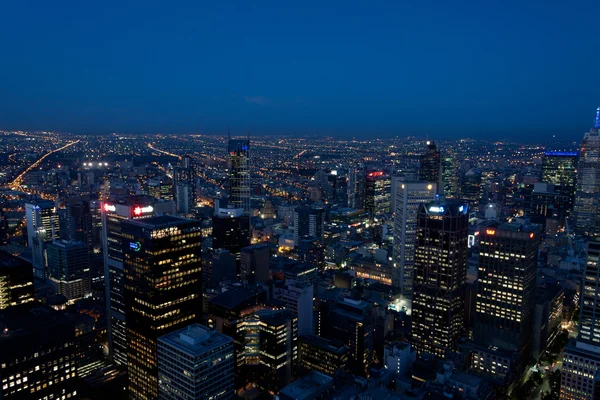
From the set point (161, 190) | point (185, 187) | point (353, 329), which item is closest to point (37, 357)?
point (353, 329)

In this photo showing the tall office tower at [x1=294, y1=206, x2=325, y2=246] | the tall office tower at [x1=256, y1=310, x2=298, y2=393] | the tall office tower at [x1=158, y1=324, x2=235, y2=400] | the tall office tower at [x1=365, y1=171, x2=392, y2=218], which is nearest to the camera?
the tall office tower at [x1=158, y1=324, x2=235, y2=400]

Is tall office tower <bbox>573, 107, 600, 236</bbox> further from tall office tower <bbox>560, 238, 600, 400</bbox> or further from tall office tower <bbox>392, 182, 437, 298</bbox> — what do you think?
tall office tower <bbox>560, 238, 600, 400</bbox>

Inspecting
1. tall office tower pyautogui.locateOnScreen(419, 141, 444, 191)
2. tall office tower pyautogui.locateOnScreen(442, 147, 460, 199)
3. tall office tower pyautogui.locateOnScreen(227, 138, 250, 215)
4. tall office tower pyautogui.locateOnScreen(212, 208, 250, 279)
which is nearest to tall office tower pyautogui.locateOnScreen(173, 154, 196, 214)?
tall office tower pyautogui.locateOnScreen(227, 138, 250, 215)

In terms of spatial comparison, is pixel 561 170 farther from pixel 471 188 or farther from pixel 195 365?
pixel 195 365

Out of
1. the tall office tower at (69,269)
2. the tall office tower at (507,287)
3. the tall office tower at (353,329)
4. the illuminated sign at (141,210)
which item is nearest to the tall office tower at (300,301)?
the tall office tower at (353,329)

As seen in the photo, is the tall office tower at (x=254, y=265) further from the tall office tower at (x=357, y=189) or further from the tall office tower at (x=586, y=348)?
the tall office tower at (x=357, y=189)

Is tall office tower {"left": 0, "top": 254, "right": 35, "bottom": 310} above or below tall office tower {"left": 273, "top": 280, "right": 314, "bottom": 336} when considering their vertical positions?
above
